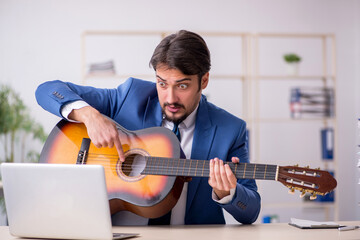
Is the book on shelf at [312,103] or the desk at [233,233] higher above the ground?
the book on shelf at [312,103]

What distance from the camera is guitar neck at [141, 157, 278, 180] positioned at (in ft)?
5.20

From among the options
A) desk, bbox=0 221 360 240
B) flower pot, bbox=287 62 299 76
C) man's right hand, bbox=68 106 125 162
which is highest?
flower pot, bbox=287 62 299 76

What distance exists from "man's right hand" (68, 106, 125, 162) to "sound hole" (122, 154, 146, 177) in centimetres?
3

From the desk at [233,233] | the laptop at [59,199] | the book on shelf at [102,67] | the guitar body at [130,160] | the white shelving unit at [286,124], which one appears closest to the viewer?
the laptop at [59,199]

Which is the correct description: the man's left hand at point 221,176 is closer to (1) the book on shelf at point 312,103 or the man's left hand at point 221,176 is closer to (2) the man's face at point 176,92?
(2) the man's face at point 176,92

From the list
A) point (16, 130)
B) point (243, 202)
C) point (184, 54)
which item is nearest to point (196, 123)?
point (184, 54)

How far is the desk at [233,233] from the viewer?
150 cm

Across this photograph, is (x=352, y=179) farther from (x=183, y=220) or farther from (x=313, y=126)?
(x=183, y=220)

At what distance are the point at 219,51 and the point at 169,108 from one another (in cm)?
324

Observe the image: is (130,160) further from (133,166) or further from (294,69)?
(294,69)

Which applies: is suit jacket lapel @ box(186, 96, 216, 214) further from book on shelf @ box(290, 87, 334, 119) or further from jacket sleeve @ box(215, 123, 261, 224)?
book on shelf @ box(290, 87, 334, 119)

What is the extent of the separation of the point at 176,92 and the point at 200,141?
22 centimetres

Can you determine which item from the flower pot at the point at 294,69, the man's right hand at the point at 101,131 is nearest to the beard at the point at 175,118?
the man's right hand at the point at 101,131

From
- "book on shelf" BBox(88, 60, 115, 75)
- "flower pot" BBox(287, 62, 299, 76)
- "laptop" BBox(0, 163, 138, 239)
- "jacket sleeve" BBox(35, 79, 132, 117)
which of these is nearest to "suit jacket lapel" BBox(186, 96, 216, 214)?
"jacket sleeve" BBox(35, 79, 132, 117)
